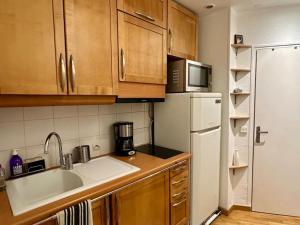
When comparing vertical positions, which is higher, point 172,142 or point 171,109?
point 171,109

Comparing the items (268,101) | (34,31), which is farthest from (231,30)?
(34,31)

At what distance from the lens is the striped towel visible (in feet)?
3.16

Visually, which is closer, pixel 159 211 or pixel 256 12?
pixel 159 211

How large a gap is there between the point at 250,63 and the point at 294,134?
924 millimetres

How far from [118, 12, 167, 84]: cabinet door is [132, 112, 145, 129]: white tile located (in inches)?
18.1

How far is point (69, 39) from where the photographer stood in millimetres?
1188

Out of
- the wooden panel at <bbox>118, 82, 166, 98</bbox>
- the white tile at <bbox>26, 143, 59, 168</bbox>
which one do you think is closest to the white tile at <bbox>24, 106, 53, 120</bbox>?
the white tile at <bbox>26, 143, 59, 168</bbox>

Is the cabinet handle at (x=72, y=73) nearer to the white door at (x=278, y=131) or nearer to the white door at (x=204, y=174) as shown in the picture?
the white door at (x=204, y=174)

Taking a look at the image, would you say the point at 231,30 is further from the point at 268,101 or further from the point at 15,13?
the point at 15,13

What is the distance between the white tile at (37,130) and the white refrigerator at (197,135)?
1055 millimetres

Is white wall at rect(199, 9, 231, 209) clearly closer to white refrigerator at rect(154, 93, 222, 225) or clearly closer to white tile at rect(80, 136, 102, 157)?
white refrigerator at rect(154, 93, 222, 225)

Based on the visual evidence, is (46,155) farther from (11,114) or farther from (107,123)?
(107,123)

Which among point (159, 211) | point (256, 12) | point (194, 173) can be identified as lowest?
point (159, 211)

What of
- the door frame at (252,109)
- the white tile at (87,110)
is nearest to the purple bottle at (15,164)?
the white tile at (87,110)
